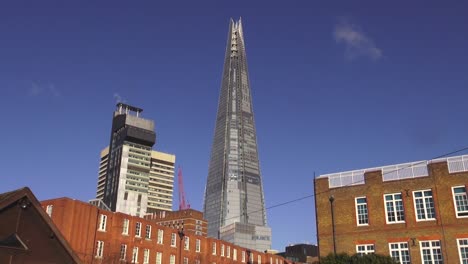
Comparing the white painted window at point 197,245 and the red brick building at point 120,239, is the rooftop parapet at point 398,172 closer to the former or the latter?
the red brick building at point 120,239

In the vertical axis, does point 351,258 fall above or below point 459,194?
below

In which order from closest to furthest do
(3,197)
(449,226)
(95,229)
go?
(3,197) < (449,226) < (95,229)

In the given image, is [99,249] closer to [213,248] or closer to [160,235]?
[160,235]

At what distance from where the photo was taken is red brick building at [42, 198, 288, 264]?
7144 centimetres

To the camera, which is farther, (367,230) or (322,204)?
(322,204)

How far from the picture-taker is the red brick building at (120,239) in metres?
71.4

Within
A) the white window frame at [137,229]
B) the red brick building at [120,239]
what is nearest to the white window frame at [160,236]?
the red brick building at [120,239]

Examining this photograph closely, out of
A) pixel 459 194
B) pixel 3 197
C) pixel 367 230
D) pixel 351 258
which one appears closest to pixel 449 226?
pixel 459 194

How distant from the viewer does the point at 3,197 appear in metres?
30.5

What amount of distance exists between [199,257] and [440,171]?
63.0 meters

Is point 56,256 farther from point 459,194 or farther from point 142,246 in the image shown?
point 142,246

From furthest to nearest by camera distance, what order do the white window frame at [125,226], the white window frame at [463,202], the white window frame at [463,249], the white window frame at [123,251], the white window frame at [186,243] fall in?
the white window frame at [186,243] < the white window frame at [125,226] < the white window frame at [123,251] < the white window frame at [463,202] < the white window frame at [463,249]

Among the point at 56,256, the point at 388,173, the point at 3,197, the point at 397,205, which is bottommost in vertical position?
the point at 56,256

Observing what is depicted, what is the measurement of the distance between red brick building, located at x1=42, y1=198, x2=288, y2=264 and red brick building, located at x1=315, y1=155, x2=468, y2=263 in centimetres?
3843
